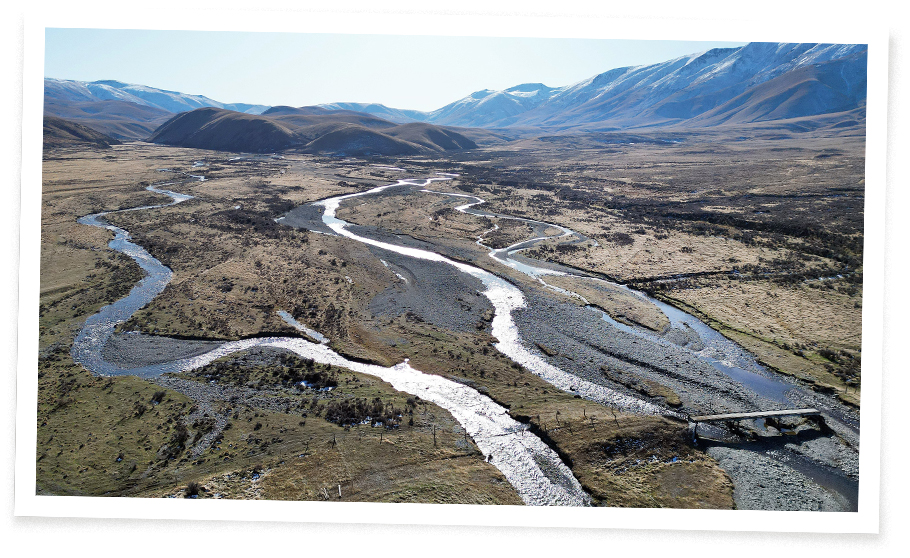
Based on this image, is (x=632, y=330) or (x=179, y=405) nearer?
(x=179, y=405)

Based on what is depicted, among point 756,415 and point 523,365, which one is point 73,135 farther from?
point 756,415

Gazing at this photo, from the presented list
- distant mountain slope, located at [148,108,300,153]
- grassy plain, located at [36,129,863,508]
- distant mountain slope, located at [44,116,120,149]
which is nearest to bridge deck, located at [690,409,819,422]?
grassy plain, located at [36,129,863,508]

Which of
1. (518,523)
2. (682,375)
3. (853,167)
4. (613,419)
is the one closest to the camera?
(518,523)

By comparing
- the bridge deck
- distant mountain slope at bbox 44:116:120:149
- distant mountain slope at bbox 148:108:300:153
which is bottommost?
the bridge deck

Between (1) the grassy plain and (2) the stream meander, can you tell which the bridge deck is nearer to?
(1) the grassy plain

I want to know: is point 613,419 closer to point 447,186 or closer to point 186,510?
point 186,510

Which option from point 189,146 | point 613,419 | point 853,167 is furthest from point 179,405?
point 189,146

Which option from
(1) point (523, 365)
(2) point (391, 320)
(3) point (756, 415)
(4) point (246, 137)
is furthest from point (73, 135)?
(3) point (756, 415)

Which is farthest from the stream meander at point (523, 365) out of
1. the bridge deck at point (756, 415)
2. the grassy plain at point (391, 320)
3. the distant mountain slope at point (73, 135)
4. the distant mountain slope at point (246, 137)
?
the distant mountain slope at point (246, 137)

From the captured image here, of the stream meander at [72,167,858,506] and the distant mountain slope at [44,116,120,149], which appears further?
the distant mountain slope at [44,116,120,149]

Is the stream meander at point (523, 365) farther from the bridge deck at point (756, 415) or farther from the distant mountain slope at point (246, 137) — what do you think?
the distant mountain slope at point (246, 137)

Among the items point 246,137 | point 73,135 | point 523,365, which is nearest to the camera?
point 523,365
